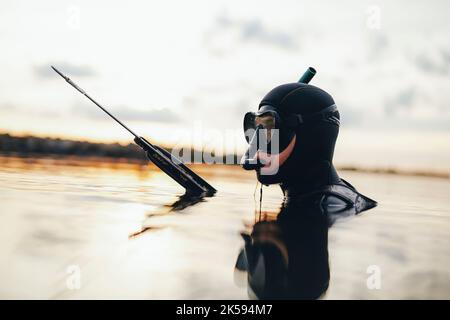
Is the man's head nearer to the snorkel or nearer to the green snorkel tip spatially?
the snorkel

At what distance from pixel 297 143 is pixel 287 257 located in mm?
3803

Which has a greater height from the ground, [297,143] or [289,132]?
[289,132]

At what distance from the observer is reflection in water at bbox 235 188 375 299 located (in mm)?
2867

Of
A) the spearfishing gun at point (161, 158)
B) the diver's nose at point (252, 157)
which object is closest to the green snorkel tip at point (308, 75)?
the diver's nose at point (252, 157)

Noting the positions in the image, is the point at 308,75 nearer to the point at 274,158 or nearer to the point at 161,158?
the point at 274,158

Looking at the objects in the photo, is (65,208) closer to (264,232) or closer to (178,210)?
(178,210)

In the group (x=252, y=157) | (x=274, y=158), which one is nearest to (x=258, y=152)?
(x=252, y=157)

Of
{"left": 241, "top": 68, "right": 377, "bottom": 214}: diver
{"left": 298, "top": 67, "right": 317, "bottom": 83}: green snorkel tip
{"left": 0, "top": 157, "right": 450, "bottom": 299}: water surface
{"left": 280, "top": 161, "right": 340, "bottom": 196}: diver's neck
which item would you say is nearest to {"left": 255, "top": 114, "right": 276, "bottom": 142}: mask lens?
{"left": 241, "top": 68, "right": 377, "bottom": 214}: diver

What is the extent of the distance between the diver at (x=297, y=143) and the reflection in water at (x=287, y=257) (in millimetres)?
922

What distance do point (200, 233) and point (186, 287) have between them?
1983mm

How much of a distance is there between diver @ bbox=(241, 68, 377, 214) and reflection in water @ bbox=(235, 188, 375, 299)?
922mm

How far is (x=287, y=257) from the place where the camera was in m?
3.67

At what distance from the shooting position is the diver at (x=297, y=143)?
285 inches

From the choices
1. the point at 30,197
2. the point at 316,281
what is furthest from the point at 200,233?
the point at 30,197
